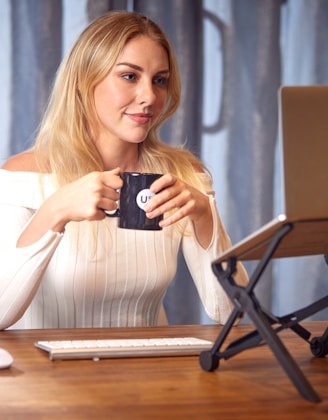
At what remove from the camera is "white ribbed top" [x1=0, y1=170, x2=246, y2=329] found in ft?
6.12

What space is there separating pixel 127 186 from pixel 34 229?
31cm

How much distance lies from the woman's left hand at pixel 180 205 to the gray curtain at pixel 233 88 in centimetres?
114

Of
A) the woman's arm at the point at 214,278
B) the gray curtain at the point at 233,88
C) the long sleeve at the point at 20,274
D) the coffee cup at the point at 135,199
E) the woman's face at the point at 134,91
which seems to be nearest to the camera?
the coffee cup at the point at 135,199

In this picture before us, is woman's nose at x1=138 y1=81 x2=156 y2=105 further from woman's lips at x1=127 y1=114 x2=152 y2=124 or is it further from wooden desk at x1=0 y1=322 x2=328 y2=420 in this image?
wooden desk at x1=0 y1=322 x2=328 y2=420

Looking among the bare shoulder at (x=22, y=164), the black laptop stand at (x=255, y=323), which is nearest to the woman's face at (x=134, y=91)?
the bare shoulder at (x=22, y=164)

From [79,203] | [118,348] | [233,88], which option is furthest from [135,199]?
[233,88]

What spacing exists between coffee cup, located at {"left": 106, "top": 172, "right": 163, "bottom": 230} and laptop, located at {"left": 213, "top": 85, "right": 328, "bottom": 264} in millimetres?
437

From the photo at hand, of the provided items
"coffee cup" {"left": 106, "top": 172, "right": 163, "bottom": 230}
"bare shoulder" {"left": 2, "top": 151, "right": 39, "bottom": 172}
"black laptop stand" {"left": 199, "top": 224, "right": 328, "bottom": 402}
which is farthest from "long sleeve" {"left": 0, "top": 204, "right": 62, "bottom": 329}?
"black laptop stand" {"left": 199, "top": 224, "right": 328, "bottom": 402}

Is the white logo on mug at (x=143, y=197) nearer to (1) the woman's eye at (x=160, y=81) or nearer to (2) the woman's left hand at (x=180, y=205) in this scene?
(2) the woman's left hand at (x=180, y=205)

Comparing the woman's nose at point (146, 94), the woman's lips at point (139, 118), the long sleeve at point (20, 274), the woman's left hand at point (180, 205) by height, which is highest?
the woman's nose at point (146, 94)

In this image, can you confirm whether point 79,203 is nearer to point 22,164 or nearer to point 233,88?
point 22,164

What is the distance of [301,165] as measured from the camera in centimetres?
95

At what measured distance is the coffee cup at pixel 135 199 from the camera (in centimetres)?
141

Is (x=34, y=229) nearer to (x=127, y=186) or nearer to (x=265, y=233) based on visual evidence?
(x=127, y=186)
